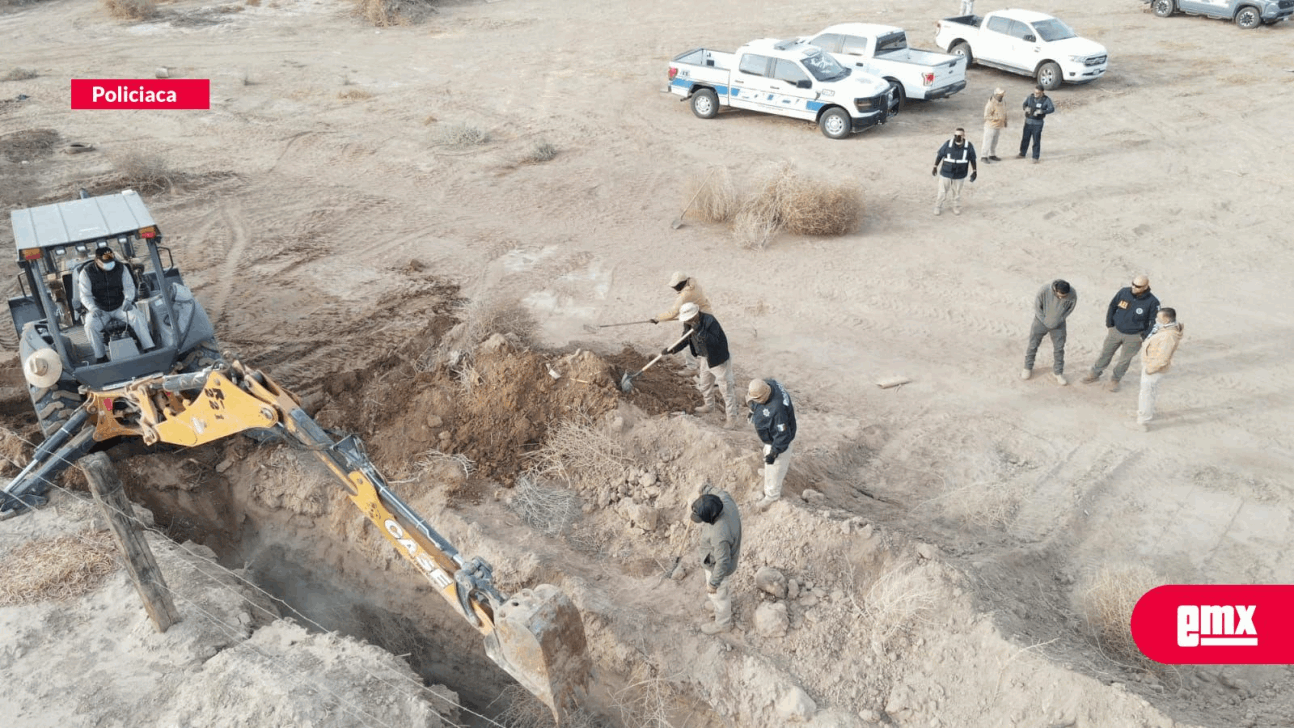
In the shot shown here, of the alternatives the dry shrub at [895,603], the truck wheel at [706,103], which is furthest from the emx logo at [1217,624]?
the truck wheel at [706,103]

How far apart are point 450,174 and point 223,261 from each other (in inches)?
181

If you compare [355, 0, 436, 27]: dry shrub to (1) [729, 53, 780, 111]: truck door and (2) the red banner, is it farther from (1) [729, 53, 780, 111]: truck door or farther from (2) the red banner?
(1) [729, 53, 780, 111]: truck door

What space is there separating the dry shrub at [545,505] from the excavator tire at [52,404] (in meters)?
4.42

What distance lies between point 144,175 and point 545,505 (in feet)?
41.7

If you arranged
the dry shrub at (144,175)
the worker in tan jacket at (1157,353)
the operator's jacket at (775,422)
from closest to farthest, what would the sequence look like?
the operator's jacket at (775,422)
the worker in tan jacket at (1157,353)
the dry shrub at (144,175)

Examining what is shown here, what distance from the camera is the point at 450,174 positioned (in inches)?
705

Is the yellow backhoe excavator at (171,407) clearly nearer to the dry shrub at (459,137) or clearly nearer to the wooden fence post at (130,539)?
the wooden fence post at (130,539)

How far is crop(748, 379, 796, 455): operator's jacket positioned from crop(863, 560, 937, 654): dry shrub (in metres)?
1.45

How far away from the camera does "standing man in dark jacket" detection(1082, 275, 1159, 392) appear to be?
10.7 metres

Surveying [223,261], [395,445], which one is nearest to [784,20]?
[223,261]

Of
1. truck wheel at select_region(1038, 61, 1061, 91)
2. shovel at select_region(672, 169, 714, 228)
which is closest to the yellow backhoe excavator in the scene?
shovel at select_region(672, 169, 714, 228)

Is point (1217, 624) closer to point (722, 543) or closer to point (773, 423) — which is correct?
point (773, 423)

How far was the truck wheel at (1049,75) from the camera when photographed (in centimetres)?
2120

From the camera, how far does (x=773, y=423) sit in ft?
27.4
